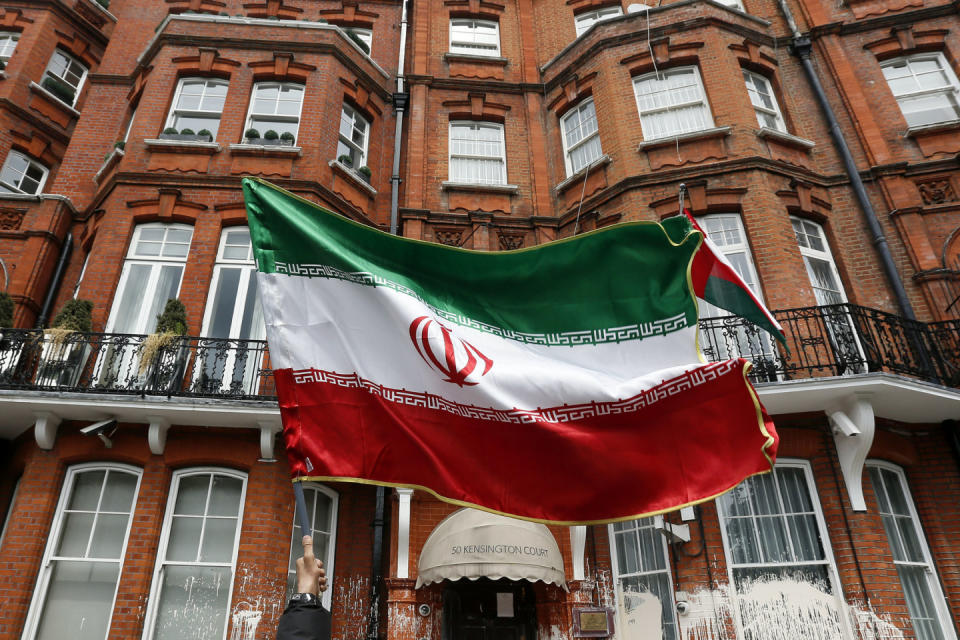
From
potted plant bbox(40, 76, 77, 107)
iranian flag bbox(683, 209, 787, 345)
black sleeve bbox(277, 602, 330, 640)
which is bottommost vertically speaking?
black sleeve bbox(277, 602, 330, 640)

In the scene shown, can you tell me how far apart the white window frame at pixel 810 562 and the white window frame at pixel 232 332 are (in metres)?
7.44

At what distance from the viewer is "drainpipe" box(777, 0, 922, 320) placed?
1062 centimetres

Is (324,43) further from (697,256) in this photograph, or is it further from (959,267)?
(959,267)

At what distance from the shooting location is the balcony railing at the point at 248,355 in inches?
361

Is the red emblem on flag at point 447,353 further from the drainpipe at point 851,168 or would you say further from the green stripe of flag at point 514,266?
the drainpipe at point 851,168

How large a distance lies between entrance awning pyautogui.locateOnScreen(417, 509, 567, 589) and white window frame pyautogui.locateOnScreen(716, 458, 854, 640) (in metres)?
2.34

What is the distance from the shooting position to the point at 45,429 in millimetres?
9102

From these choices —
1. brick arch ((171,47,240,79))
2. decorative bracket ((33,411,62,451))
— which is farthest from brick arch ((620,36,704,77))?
decorative bracket ((33,411,62,451))

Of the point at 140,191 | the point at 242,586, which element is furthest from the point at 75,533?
the point at 140,191

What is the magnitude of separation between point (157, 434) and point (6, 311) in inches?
151

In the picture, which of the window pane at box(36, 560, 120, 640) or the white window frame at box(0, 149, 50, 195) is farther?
the white window frame at box(0, 149, 50, 195)

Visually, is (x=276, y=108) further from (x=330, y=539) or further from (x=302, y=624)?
(x=302, y=624)

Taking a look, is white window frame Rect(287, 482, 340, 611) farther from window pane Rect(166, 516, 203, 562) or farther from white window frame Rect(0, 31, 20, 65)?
white window frame Rect(0, 31, 20, 65)

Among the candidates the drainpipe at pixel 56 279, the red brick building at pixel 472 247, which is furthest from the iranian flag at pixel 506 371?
the drainpipe at pixel 56 279
